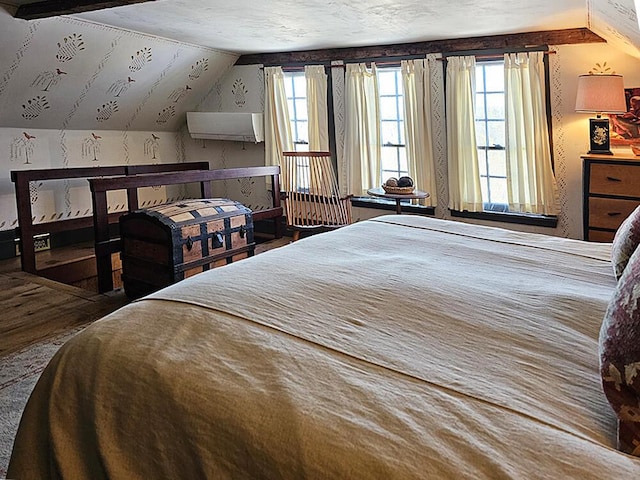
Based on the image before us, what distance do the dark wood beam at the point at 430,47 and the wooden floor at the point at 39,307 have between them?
3.04 m

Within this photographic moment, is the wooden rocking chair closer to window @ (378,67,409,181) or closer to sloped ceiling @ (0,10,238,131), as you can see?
window @ (378,67,409,181)

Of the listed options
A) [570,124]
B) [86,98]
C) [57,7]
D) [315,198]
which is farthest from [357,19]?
[86,98]

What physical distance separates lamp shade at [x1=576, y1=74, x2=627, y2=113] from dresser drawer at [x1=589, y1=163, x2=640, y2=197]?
0.42 metres

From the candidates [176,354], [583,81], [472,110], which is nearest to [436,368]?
[176,354]

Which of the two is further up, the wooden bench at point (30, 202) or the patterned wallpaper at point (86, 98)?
the patterned wallpaper at point (86, 98)

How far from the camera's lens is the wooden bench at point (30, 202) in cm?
441

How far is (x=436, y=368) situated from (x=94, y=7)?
344 centimetres

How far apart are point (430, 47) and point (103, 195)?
10.1ft

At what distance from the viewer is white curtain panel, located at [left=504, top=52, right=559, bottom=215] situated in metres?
4.61

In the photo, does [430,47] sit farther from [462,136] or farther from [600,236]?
[600,236]

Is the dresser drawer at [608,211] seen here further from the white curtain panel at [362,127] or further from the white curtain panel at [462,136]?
the white curtain panel at [362,127]

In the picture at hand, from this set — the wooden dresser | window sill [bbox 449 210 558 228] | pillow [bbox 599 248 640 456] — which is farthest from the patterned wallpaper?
pillow [bbox 599 248 640 456]

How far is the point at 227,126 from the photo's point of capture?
619 centimetres

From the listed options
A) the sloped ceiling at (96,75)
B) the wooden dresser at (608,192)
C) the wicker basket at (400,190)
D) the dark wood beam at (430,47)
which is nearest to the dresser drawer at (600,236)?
the wooden dresser at (608,192)
